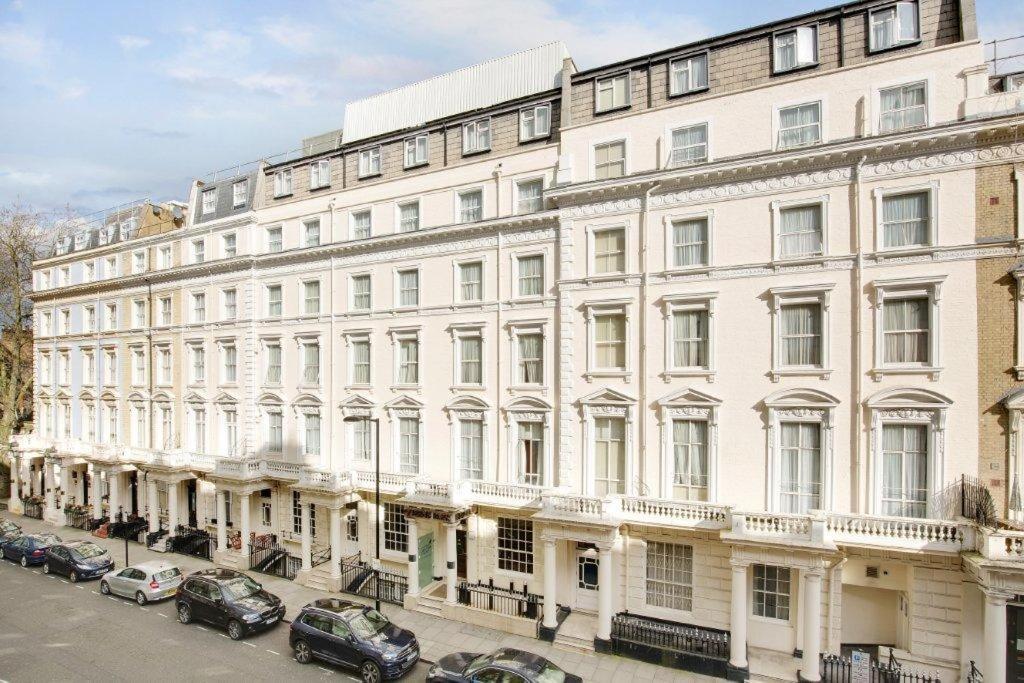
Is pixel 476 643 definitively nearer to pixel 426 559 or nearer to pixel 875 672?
pixel 426 559

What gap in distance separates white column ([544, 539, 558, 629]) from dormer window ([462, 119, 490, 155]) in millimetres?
15405

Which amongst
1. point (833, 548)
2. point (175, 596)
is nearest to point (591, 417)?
point (833, 548)

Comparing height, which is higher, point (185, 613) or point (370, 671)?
point (370, 671)

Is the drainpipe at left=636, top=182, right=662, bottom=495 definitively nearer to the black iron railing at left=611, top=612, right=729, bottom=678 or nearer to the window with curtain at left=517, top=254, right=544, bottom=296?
the window with curtain at left=517, top=254, right=544, bottom=296

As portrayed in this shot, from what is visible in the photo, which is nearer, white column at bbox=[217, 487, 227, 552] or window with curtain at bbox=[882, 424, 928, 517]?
window with curtain at bbox=[882, 424, 928, 517]

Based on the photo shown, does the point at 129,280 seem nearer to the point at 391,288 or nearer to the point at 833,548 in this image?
the point at 391,288

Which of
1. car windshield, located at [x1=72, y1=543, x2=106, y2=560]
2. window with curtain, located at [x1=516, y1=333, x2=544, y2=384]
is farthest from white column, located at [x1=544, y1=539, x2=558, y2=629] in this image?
car windshield, located at [x1=72, y1=543, x2=106, y2=560]

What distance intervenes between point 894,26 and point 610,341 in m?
12.7

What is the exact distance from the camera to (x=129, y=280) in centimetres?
3111

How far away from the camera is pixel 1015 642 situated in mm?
13477

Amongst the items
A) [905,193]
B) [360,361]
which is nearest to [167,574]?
[360,361]

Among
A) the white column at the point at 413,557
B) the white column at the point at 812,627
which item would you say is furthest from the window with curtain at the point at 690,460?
the white column at the point at 413,557

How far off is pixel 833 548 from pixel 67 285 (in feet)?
149

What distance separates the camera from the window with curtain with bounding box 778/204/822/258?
1614 cm
